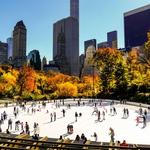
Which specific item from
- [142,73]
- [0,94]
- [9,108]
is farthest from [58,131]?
[0,94]

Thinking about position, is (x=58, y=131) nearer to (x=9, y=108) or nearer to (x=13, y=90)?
(x=9, y=108)

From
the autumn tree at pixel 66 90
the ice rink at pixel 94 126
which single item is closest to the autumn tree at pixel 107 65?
the autumn tree at pixel 66 90

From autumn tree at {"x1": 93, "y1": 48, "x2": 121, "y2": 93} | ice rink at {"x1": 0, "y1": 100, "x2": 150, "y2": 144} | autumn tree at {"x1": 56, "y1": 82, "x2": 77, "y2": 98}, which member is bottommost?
ice rink at {"x1": 0, "y1": 100, "x2": 150, "y2": 144}

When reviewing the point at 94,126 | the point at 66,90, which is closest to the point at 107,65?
the point at 66,90

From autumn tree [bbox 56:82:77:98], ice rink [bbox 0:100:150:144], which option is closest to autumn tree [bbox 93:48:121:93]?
autumn tree [bbox 56:82:77:98]

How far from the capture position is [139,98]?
2687 inches

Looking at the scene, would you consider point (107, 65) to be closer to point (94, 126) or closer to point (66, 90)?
point (66, 90)

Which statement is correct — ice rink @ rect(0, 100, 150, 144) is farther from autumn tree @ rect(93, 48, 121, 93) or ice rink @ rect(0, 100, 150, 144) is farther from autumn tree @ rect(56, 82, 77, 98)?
autumn tree @ rect(56, 82, 77, 98)

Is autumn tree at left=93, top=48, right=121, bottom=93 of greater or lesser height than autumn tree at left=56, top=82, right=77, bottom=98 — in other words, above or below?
above

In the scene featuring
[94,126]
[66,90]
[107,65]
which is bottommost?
[94,126]

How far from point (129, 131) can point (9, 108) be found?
105 ft

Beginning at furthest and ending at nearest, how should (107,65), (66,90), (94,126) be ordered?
1. (66,90)
2. (107,65)
3. (94,126)

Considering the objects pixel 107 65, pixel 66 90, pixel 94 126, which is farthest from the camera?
pixel 66 90

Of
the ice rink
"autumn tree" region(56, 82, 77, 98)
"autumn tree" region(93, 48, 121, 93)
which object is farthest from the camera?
"autumn tree" region(56, 82, 77, 98)
